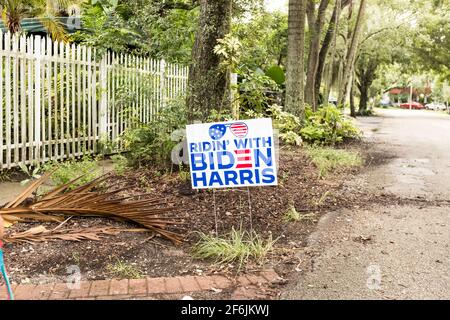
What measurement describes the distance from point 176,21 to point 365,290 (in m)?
9.69

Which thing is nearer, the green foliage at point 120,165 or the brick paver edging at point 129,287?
the brick paver edging at point 129,287

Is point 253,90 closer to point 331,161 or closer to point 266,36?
point 331,161

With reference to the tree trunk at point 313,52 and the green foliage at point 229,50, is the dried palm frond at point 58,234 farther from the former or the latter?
the tree trunk at point 313,52

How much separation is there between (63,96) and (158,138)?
2.48 metres

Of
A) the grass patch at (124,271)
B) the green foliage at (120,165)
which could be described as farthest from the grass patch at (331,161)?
the grass patch at (124,271)

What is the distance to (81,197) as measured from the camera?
499 cm

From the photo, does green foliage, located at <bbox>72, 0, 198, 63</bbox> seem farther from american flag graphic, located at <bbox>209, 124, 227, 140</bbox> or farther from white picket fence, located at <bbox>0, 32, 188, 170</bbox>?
american flag graphic, located at <bbox>209, 124, 227, 140</bbox>

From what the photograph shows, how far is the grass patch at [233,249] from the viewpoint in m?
4.24

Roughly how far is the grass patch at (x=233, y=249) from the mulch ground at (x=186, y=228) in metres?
0.08

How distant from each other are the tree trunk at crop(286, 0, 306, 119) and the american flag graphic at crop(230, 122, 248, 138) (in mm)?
8220

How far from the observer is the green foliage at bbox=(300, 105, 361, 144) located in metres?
12.5

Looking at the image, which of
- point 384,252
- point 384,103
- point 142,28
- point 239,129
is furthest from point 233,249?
point 384,103

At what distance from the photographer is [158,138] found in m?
6.89

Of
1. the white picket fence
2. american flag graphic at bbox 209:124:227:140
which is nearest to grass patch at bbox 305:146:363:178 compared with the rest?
the white picket fence
